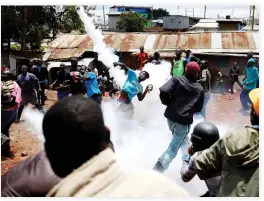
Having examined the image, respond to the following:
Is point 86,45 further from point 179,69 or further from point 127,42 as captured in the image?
point 179,69

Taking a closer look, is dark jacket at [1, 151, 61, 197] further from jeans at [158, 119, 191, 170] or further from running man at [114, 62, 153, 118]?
running man at [114, 62, 153, 118]

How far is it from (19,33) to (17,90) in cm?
1479

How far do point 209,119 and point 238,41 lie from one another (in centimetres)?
728

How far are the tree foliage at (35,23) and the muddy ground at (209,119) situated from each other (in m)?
8.50

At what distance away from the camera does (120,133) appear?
24.7 ft

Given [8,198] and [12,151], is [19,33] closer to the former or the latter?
[12,151]

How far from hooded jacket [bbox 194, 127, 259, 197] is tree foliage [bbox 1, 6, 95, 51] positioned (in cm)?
1682

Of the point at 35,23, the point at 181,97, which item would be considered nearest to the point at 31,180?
the point at 181,97

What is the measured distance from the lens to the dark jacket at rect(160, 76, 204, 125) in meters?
4.98

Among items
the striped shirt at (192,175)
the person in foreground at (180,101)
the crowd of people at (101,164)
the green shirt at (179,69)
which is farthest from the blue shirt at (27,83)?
the striped shirt at (192,175)

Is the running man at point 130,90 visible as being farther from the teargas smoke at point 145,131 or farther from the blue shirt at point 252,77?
the blue shirt at point 252,77

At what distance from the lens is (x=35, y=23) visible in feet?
69.4

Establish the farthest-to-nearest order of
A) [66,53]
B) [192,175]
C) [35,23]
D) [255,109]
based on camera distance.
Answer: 1. [35,23]
2. [66,53]
3. [192,175]
4. [255,109]

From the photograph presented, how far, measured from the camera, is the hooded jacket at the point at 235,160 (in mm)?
2318
